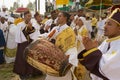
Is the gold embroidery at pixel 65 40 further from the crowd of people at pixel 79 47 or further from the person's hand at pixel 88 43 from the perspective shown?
the person's hand at pixel 88 43

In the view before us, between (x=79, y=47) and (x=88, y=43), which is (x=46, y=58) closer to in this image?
(x=88, y=43)

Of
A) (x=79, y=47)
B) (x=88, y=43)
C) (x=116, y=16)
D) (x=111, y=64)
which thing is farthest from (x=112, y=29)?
(x=79, y=47)

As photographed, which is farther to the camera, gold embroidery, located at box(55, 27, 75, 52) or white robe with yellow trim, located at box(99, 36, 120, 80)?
gold embroidery, located at box(55, 27, 75, 52)

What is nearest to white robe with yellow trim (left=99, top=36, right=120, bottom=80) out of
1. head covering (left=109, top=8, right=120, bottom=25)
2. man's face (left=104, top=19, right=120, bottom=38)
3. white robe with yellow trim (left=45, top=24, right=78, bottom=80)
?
man's face (left=104, top=19, right=120, bottom=38)

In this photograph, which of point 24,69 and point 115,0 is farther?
point 24,69

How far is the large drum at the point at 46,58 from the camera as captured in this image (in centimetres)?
457

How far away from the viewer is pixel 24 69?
352 inches

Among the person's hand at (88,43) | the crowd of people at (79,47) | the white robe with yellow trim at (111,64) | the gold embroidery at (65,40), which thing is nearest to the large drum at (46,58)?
the crowd of people at (79,47)

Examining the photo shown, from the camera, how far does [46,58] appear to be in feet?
15.0

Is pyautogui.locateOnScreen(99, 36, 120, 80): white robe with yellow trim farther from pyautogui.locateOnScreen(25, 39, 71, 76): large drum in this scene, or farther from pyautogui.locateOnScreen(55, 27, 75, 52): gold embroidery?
pyautogui.locateOnScreen(55, 27, 75, 52): gold embroidery

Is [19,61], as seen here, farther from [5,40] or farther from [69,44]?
[69,44]

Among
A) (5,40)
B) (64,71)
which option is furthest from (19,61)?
(64,71)

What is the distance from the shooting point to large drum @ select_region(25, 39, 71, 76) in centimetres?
457

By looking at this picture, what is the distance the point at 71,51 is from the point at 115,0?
1913 mm
